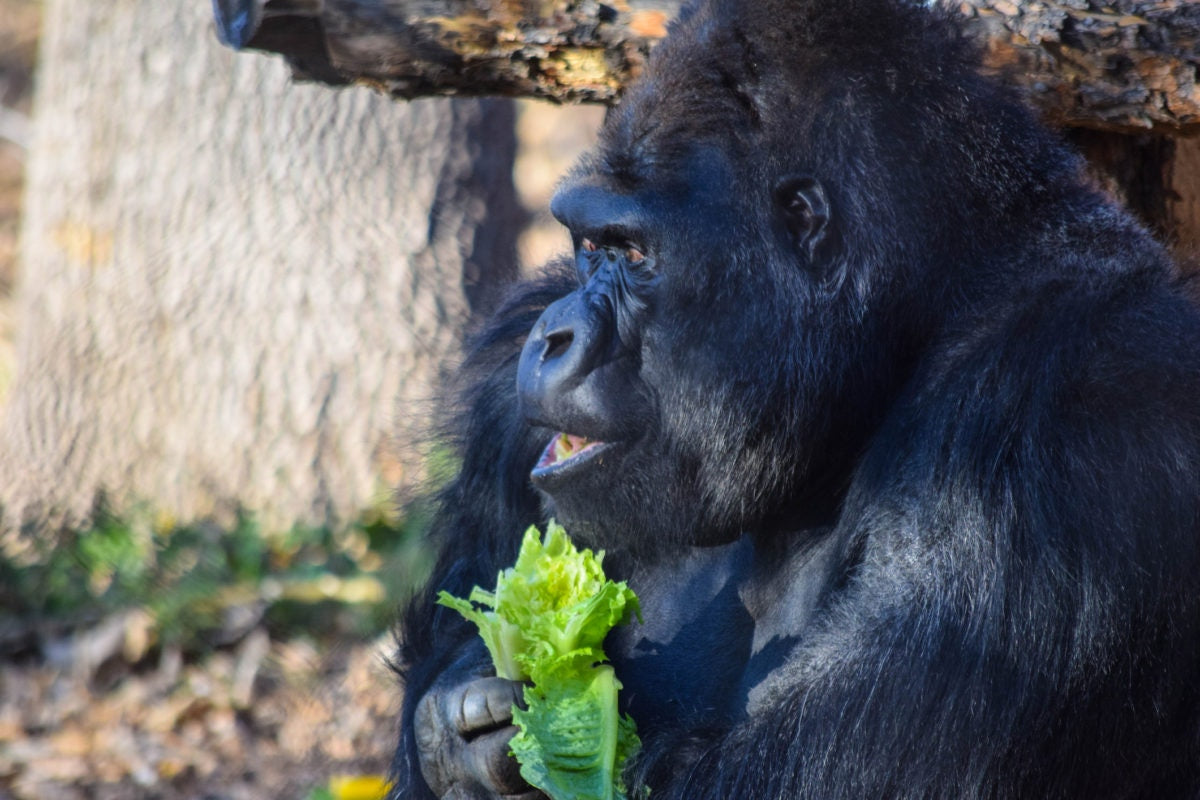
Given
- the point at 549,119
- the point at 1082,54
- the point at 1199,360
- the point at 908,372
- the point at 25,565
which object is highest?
the point at 1082,54

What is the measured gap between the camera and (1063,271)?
300 centimetres

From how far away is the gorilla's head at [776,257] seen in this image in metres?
3.05

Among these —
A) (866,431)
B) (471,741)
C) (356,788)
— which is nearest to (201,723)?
(356,788)

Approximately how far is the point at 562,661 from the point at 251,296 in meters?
4.21

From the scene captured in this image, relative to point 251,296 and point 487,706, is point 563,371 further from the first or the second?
point 251,296

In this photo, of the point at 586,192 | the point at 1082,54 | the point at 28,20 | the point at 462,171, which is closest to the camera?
the point at 586,192

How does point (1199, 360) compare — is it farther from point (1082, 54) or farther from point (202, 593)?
point (202, 593)

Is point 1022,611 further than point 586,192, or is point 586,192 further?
point 586,192

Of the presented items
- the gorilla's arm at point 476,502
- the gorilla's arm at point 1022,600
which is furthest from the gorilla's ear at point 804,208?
the gorilla's arm at point 476,502

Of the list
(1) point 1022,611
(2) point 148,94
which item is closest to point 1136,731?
(1) point 1022,611

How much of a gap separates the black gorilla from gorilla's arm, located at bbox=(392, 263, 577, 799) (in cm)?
31

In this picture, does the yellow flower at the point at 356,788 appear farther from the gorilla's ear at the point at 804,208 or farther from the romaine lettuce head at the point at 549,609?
the gorilla's ear at the point at 804,208

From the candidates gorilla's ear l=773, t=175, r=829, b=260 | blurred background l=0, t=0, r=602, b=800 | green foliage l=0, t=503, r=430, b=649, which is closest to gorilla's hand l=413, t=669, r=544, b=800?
gorilla's ear l=773, t=175, r=829, b=260

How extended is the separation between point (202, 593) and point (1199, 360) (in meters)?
4.53
